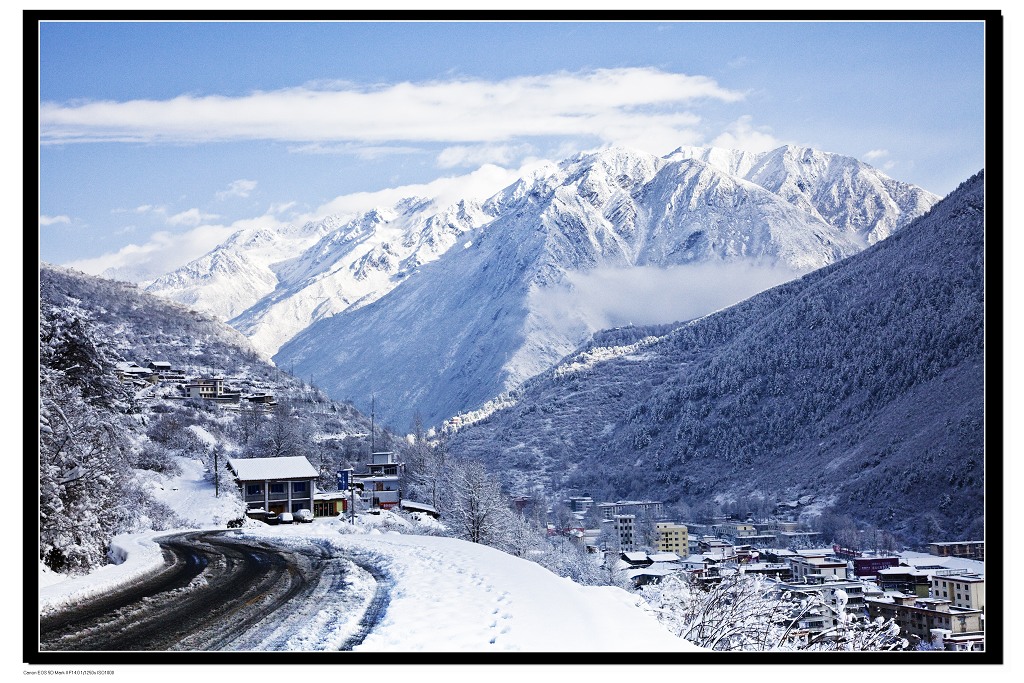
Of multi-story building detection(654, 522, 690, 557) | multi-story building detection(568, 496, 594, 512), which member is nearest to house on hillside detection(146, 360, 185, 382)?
multi-story building detection(654, 522, 690, 557)

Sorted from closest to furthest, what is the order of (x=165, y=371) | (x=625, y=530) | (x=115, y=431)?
1. (x=115, y=431)
2. (x=165, y=371)
3. (x=625, y=530)

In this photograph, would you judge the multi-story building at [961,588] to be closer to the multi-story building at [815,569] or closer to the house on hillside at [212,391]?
the multi-story building at [815,569]

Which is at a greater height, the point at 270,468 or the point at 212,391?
the point at 212,391

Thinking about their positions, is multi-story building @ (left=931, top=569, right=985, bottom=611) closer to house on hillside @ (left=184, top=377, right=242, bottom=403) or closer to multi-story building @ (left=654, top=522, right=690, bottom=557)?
house on hillside @ (left=184, top=377, right=242, bottom=403)

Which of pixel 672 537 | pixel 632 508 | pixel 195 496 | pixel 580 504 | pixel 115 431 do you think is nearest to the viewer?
pixel 115 431

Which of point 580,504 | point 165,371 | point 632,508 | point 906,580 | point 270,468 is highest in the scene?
point 165,371

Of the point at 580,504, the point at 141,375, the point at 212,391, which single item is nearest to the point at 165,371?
the point at 141,375

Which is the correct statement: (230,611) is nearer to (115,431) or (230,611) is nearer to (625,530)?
(115,431)
